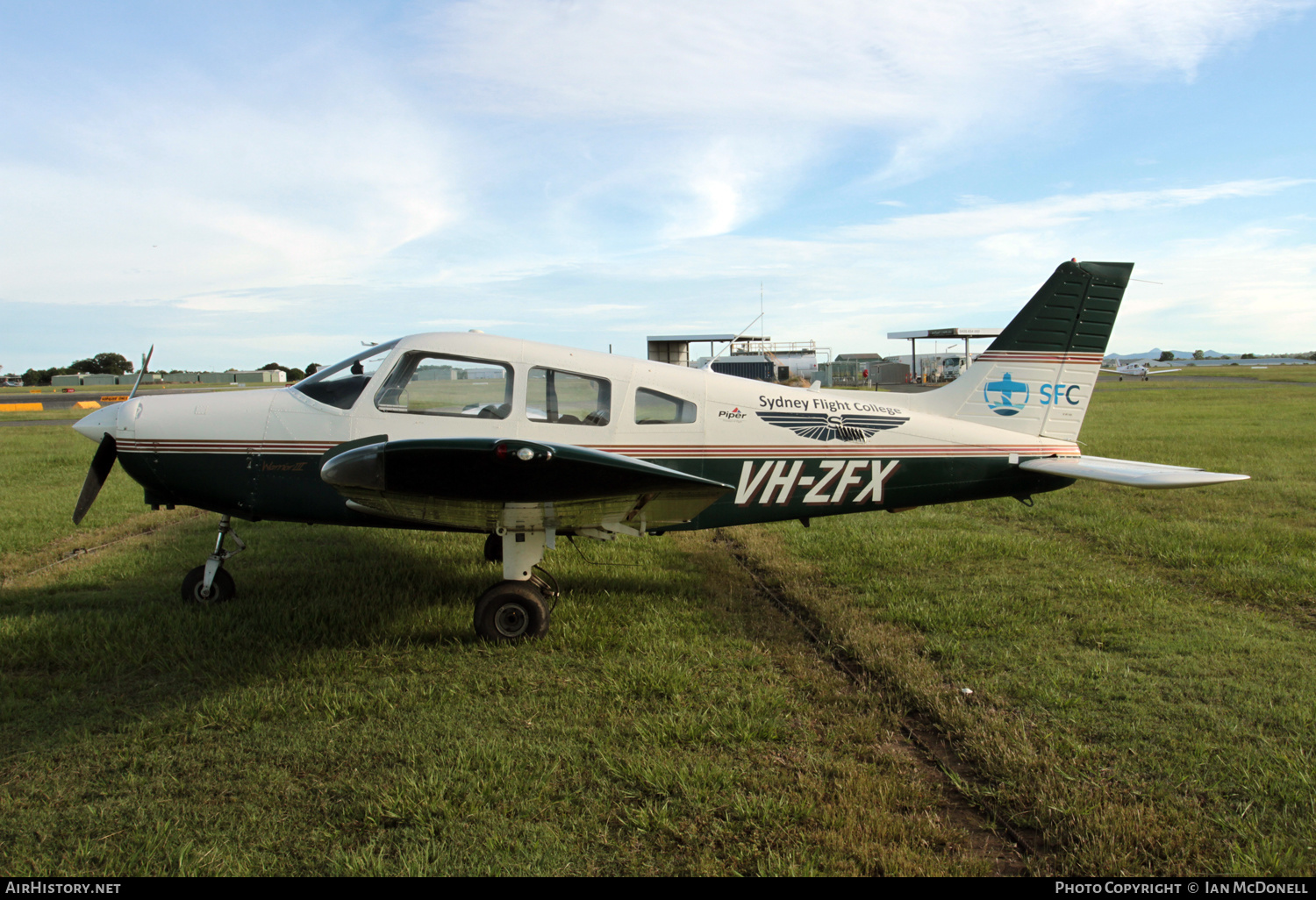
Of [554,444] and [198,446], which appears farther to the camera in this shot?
[198,446]

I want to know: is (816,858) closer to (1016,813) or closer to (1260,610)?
(1016,813)

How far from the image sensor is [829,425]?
18.5 ft

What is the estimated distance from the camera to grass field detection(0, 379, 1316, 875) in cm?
275

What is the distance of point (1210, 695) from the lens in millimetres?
3885

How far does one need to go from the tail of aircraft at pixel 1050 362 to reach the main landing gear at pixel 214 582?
5681 millimetres

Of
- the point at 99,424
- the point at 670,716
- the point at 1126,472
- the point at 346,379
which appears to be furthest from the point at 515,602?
the point at 1126,472

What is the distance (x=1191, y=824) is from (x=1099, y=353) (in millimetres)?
4528

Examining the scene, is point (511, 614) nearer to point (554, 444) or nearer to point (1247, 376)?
point (554, 444)

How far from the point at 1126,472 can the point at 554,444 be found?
4162 millimetres

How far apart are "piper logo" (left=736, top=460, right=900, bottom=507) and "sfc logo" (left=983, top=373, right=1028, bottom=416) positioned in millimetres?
1161

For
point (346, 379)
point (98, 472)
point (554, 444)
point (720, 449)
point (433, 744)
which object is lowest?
point (433, 744)

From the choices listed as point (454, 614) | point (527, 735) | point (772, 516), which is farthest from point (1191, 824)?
point (454, 614)
